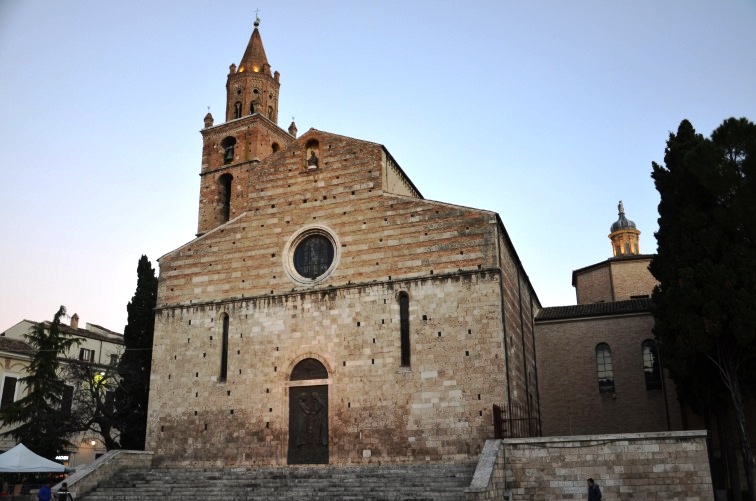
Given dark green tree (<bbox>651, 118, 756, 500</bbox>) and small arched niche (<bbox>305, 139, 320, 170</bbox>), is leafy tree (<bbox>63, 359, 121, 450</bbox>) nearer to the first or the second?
small arched niche (<bbox>305, 139, 320, 170</bbox>)

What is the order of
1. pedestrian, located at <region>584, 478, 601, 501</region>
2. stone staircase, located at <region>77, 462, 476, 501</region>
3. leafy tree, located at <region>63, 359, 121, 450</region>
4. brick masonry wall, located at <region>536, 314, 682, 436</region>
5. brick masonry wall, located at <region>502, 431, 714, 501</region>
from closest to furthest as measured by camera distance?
pedestrian, located at <region>584, 478, 601, 501</region>, brick masonry wall, located at <region>502, 431, 714, 501</region>, stone staircase, located at <region>77, 462, 476, 501</region>, brick masonry wall, located at <region>536, 314, 682, 436</region>, leafy tree, located at <region>63, 359, 121, 450</region>

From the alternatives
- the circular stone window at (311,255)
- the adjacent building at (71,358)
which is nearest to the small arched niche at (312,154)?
the circular stone window at (311,255)

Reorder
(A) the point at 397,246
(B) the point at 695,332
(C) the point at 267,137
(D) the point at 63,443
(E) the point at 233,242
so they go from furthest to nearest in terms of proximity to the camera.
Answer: (C) the point at 267,137 → (D) the point at 63,443 → (E) the point at 233,242 → (A) the point at 397,246 → (B) the point at 695,332

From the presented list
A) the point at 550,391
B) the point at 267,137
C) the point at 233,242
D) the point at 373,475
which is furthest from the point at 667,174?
the point at 267,137

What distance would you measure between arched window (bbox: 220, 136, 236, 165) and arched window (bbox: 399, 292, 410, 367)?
1391 cm

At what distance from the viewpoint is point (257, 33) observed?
31.8m

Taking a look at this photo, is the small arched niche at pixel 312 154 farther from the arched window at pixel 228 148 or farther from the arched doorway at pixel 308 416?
the arched window at pixel 228 148

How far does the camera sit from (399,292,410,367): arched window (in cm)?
1830

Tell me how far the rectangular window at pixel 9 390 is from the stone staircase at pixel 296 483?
15.2 m

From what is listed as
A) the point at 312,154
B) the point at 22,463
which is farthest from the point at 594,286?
the point at 22,463

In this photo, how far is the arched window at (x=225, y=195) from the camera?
94.1 ft

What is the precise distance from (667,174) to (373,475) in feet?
36.6

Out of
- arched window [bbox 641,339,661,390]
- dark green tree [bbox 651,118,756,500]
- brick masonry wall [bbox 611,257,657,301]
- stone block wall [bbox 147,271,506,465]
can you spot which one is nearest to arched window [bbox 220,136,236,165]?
stone block wall [bbox 147,271,506,465]

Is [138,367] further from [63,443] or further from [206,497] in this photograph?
[206,497]
